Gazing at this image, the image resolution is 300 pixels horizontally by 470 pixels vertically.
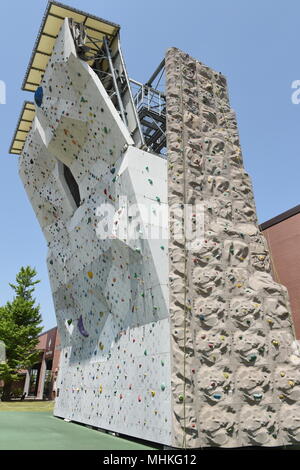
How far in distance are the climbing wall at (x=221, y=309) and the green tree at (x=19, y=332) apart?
70.4 feet

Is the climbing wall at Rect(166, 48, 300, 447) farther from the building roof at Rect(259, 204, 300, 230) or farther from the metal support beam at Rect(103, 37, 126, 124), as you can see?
the building roof at Rect(259, 204, 300, 230)

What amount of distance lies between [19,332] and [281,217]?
20535 millimetres

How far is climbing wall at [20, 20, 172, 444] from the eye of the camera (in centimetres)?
730

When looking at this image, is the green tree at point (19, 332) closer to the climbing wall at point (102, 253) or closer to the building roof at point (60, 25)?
the climbing wall at point (102, 253)

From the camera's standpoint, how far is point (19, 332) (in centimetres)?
2475

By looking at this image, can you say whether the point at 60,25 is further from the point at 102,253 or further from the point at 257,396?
the point at 257,396

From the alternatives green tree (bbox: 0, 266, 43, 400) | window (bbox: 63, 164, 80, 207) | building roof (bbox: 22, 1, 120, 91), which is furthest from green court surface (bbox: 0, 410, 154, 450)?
green tree (bbox: 0, 266, 43, 400)

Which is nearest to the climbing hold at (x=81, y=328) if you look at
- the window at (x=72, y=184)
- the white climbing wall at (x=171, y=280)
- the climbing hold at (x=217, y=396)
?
the white climbing wall at (x=171, y=280)

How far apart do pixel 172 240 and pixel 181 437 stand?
3.84 m

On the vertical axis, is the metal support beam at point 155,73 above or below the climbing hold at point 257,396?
above

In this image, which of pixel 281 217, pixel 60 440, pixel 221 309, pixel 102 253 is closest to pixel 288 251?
pixel 281 217

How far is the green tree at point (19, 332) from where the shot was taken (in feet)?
79.8

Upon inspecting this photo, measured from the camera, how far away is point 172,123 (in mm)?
8664
